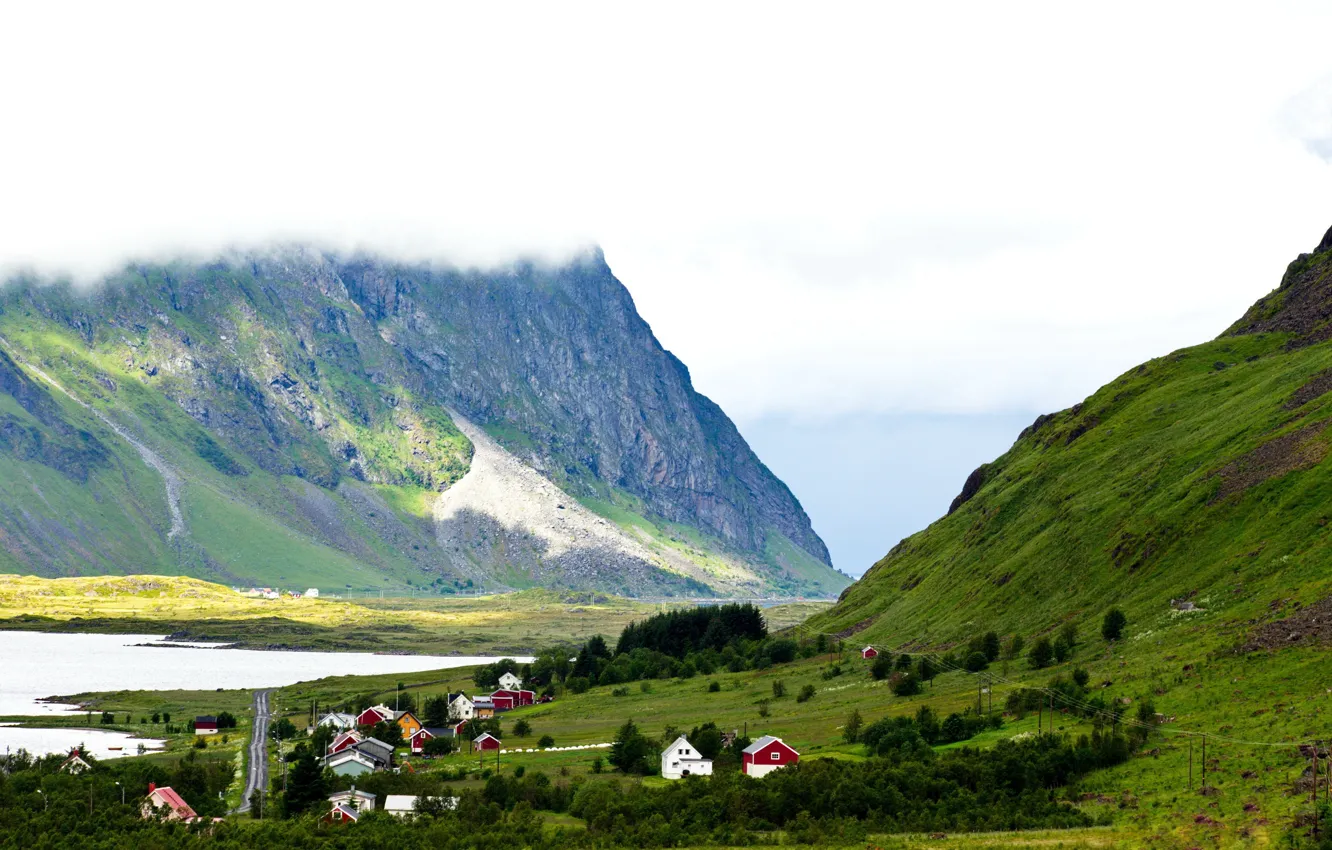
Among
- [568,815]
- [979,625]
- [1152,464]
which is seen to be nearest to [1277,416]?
[1152,464]

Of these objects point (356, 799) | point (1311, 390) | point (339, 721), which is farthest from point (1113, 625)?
point (339, 721)

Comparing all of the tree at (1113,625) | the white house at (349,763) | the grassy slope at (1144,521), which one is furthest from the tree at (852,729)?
the white house at (349,763)

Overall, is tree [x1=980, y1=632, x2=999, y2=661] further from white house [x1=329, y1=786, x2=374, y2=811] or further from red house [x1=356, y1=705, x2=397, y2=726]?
white house [x1=329, y1=786, x2=374, y2=811]

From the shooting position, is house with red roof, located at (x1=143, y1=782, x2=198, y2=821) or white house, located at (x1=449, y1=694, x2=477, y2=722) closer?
house with red roof, located at (x1=143, y1=782, x2=198, y2=821)

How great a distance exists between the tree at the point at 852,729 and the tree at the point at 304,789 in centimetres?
3963

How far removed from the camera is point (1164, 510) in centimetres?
12938

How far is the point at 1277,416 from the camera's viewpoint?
13450 cm

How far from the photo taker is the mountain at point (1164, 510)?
110875 millimetres

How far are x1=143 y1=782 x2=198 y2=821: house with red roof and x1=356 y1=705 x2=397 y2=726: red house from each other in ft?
135

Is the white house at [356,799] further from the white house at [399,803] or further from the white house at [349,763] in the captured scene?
the white house at [349,763]

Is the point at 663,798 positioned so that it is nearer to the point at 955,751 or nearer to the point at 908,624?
the point at 955,751

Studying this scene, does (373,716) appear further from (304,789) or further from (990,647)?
(990,647)

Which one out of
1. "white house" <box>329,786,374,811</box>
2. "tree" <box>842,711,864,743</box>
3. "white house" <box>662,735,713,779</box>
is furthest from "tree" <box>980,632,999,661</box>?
"white house" <box>329,786,374,811</box>

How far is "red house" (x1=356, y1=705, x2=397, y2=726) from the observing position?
429 ft
